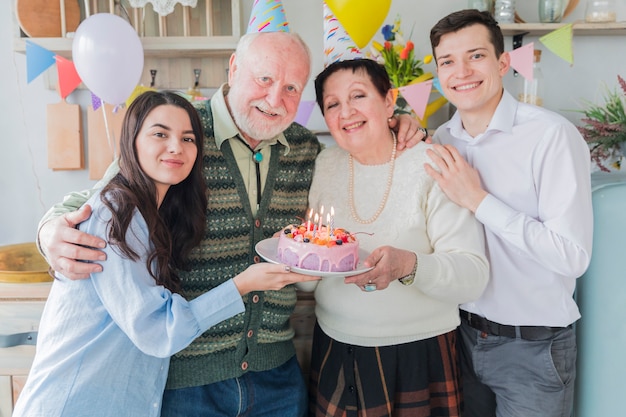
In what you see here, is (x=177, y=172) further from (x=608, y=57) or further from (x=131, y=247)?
(x=608, y=57)

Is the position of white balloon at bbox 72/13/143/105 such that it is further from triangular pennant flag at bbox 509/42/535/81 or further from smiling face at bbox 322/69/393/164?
triangular pennant flag at bbox 509/42/535/81

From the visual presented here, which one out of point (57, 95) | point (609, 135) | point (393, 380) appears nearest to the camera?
point (393, 380)

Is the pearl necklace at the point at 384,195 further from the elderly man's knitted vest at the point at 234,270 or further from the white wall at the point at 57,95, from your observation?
the white wall at the point at 57,95

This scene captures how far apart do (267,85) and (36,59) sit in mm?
1572

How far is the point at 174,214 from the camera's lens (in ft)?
4.42

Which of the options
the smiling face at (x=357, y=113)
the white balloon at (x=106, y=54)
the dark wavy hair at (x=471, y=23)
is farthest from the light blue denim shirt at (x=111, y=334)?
the white balloon at (x=106, y=54)

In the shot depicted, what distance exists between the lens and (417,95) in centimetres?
222

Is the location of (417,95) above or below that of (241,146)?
above

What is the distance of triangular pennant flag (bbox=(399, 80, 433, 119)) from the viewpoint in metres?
2.18

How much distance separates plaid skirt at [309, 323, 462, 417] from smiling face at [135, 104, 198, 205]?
2.14 feet

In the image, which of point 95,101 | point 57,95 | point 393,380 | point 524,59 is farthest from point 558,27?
point 57,95

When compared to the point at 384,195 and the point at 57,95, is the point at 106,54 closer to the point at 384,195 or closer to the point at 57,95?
the point at 57,95

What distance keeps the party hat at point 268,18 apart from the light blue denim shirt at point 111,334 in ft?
2.30

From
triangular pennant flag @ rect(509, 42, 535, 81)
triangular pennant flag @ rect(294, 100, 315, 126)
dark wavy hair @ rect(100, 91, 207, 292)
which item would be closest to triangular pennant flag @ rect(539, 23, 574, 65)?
triangular pennant flag @ rect(509, 42, 535, 81)
